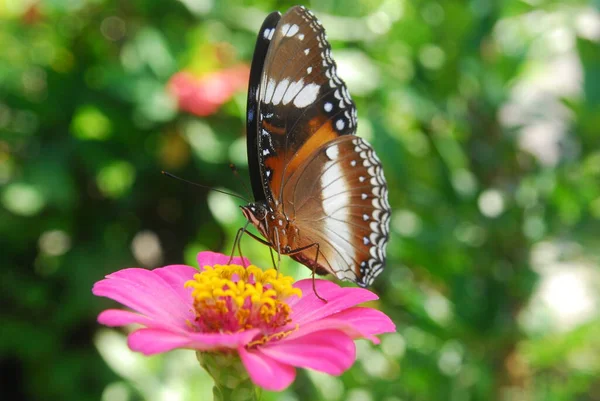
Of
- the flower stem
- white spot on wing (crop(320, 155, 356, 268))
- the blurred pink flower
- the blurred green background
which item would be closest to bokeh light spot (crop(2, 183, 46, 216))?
the blurred green background

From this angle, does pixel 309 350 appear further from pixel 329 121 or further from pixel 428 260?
pixel 428 260

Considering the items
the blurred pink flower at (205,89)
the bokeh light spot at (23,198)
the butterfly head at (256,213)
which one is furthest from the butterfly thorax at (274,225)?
the bokeh light spot at (23,198)

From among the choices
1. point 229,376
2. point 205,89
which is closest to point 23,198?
point 205,89

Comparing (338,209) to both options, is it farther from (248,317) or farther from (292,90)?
(248,317)

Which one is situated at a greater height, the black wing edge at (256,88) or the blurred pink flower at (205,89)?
the blurred pink flower at (205,89)

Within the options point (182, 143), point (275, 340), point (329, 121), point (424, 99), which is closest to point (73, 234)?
point (182, 143)

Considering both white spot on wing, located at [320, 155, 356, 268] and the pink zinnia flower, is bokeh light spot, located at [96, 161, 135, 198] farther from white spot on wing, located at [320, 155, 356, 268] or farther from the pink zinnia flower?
the pink zinnia flower

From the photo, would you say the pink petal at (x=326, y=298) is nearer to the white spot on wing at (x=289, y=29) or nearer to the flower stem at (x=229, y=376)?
the flower stem at (x=229, y=376)
